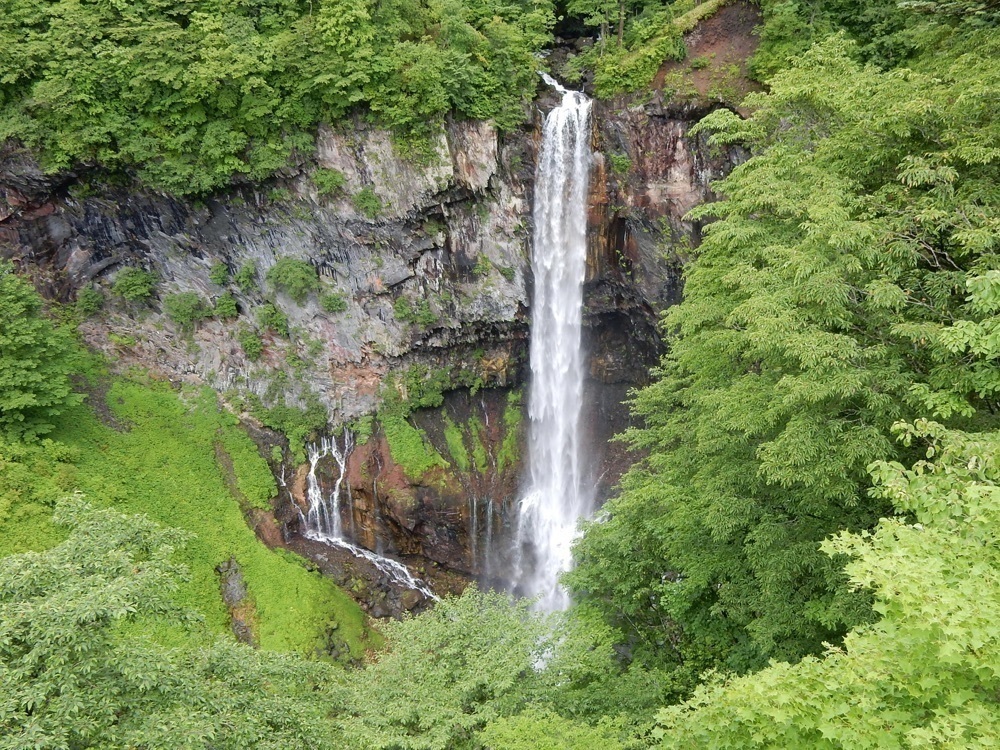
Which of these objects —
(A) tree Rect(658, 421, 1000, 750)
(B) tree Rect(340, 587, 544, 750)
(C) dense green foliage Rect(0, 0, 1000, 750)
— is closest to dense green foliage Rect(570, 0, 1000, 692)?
(C) dense green foliage Rect(0, 0, 1000, 750)

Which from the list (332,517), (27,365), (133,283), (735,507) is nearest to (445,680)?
(735,507)

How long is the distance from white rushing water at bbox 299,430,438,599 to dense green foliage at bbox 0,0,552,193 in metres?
9.32

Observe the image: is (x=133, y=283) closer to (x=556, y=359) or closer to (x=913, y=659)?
(x=556, y=359)

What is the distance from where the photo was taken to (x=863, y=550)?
508 cm

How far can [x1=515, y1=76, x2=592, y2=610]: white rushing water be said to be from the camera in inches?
803

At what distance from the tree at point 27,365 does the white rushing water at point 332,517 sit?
7.36m

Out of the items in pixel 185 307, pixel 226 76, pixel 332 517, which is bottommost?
pixel 332 517

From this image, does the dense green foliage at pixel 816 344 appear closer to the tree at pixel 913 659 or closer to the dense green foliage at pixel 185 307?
the tree at pixel 913 659

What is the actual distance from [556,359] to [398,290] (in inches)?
228

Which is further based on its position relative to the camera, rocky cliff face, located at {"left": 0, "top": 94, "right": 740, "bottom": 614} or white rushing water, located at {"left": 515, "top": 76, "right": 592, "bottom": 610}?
white rushing water, located at {"left": 515, "top": 76, "right": 592, "bottom": 610}

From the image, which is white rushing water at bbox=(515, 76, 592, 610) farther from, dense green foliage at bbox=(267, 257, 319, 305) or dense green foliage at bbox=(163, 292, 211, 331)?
dense green foliage at bbox=(163, 292, 211, 331)

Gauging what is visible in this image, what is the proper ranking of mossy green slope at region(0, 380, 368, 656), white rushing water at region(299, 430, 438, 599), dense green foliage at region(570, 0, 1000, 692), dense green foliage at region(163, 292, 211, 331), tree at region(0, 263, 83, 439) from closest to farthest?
dense green foliage at region(570, 0, 1000, 692) < tree at region(0, 263, 83, 439) < mossy green slope at region(0, 380, 368, 656) < white rushing water at region(299, 430, 438, 599) < dense green foliage at region(163, 292, 211, 331)

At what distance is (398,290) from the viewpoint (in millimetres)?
21469

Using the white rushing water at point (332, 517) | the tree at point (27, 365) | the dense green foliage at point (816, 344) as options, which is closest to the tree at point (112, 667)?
the dense green foliage at point (816, 344)
